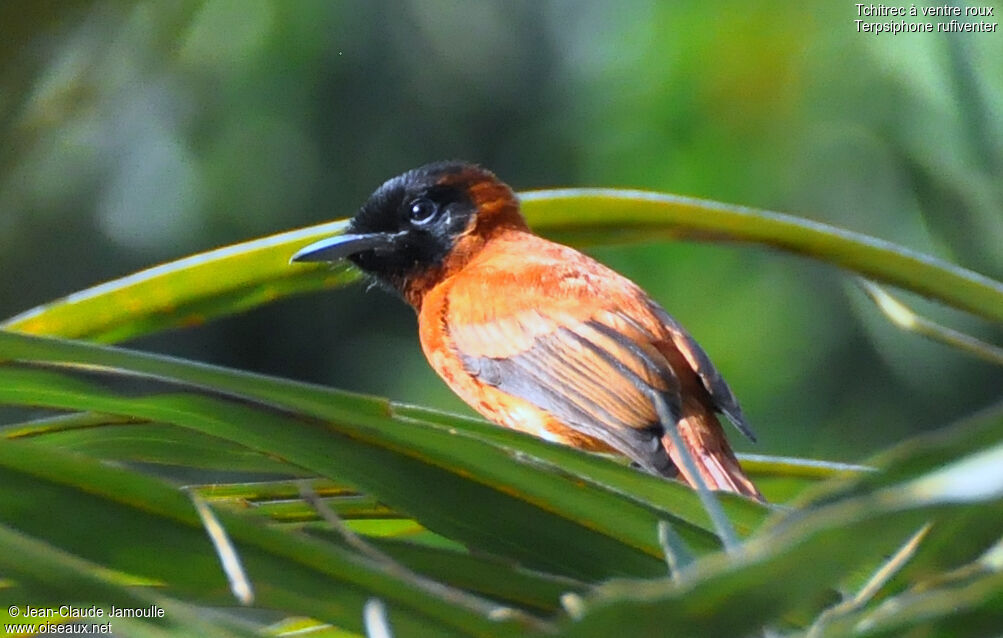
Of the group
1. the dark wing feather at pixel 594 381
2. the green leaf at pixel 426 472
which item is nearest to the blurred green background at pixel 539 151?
the dark wing feather at pixel 594 381

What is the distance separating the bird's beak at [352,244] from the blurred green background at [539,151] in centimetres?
95

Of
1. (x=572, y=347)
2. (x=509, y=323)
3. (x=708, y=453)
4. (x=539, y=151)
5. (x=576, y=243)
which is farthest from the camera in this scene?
(x=539, y=151)

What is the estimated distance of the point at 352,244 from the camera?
2.97 m

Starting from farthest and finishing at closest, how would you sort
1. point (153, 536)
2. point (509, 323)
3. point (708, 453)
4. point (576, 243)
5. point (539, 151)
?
point (539, 151) → point (509, 323) → point (708, 453) → point (576, 243) → point (153, 536)

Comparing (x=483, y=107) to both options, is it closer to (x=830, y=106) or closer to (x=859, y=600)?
(x=830, y=106)

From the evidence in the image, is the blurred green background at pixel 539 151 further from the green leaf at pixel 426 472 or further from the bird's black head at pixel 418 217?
the green leaf at pixel 426 472

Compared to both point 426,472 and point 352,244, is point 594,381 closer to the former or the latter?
point 352,244

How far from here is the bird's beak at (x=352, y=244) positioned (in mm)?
2646

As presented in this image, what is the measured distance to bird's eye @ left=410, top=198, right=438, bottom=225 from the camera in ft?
10.5

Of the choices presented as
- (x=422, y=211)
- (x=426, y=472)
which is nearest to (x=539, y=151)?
(x=422, y=211)

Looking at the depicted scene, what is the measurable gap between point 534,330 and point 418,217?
57 centimetres

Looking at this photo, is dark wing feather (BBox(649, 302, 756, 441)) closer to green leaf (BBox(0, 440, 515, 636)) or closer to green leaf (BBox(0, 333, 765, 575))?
green leaf (BBox(0, 333, 765, 575))

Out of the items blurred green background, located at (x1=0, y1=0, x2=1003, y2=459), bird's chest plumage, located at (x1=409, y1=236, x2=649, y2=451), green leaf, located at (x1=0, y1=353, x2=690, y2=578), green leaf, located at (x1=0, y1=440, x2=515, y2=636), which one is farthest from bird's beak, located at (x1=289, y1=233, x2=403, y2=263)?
green leaf, located at (x1=0, y1=440, x2=515, y2=636)

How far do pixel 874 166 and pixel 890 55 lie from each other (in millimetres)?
640
